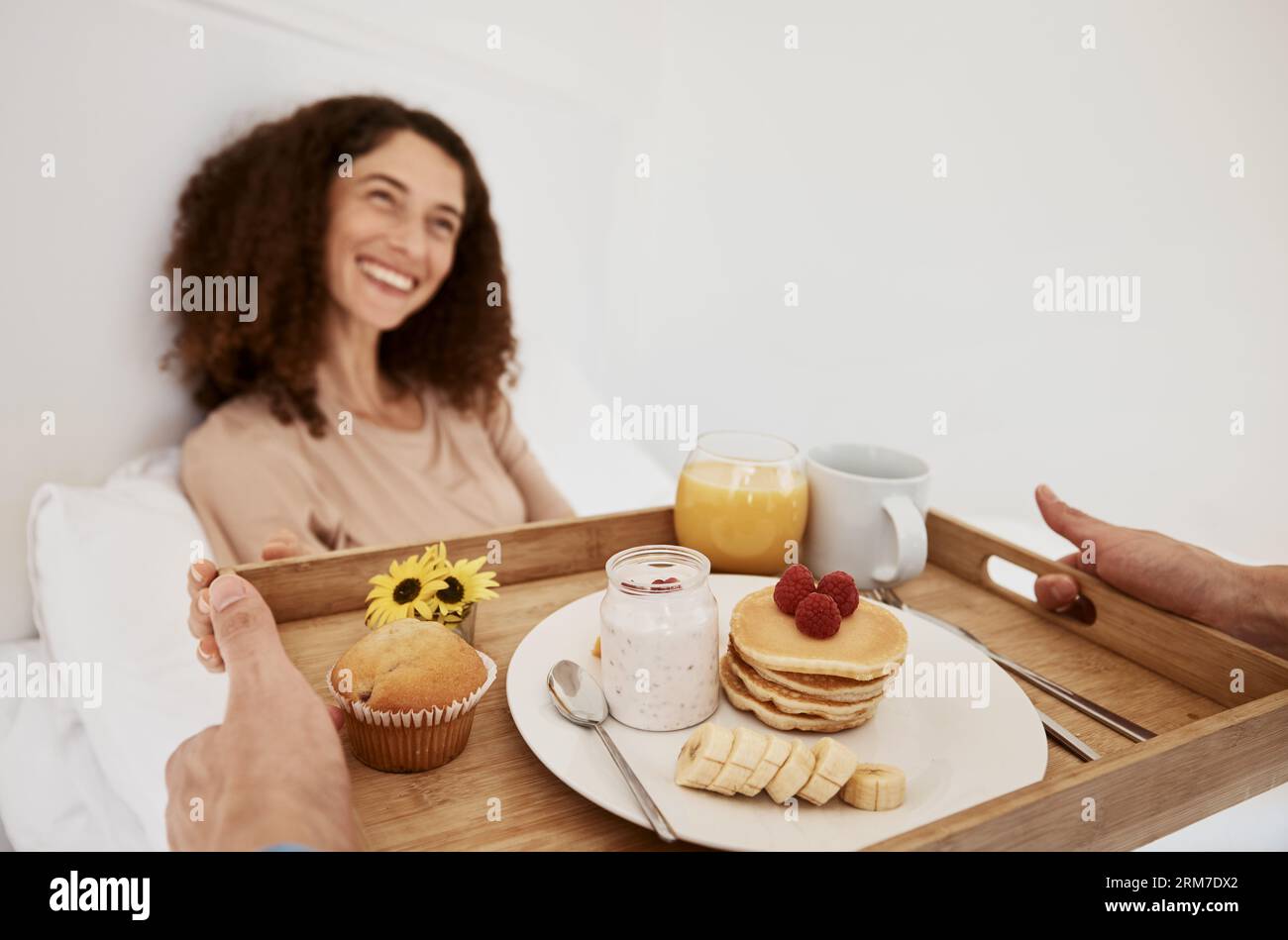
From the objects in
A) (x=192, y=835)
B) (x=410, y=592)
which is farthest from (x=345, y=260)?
(x=192, y=835)

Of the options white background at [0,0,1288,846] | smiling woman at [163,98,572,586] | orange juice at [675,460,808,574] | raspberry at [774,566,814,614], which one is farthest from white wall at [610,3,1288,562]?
raspberry at [774,566,814,614]

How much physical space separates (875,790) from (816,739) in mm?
118

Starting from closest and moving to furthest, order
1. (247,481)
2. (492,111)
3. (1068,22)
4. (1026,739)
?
(1026,739) < (247,481) < (1068,22) < (492,111)

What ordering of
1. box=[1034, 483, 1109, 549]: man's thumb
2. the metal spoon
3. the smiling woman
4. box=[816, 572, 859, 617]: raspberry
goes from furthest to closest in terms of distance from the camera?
the smiling woman → box=[1034, 483, 1109, 549]: man's thumb → box=[816, 572, 859, 617]: raspberry → the metal spoon

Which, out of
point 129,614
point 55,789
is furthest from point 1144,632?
point 55,789

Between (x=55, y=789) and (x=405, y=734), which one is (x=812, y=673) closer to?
(x=405, y=734)

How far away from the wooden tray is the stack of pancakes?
17 cm

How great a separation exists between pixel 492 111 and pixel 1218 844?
2152 millimetres

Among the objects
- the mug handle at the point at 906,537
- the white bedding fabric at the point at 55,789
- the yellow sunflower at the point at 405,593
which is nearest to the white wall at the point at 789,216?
the white bedding fabric at the point at 55,789

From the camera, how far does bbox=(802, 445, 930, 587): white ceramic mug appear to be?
995 mm

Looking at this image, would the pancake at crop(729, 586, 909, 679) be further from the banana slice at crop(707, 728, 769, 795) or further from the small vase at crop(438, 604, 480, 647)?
the small vase at crop(438, 604, 480, 647)

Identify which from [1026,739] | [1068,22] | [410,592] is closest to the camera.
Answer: [1026,739]
